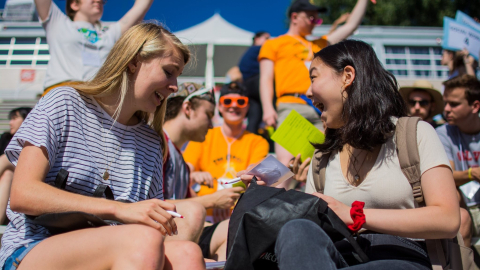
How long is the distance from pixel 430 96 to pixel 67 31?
373 centimetres

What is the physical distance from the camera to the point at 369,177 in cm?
196

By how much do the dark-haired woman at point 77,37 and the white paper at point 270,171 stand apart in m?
2.08

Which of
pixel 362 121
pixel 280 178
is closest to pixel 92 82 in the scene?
pixel 280 178

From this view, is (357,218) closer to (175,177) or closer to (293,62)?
(175,177)

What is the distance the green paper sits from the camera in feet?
8.38

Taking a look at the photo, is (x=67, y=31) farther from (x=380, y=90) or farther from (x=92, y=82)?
(x=380, y=90)

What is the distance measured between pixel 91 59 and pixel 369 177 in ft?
8.86

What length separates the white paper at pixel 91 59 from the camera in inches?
141

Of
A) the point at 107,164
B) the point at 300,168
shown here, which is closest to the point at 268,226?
the point at 107,164

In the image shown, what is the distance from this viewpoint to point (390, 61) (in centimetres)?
1420

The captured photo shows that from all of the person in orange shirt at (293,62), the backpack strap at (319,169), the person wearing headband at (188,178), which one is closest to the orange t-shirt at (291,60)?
the person in orange shirt at (293,62)

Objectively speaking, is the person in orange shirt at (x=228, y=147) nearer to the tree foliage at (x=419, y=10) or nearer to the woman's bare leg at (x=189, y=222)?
the woman's bare leg at (x=189, y=222)

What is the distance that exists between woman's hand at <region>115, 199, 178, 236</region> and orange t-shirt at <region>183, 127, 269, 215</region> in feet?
7.95

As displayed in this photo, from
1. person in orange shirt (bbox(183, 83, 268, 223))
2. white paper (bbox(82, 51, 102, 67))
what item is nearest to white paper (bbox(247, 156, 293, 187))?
person in orange shirt (bbox(183, 83, 268, 223))
